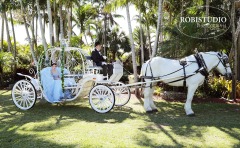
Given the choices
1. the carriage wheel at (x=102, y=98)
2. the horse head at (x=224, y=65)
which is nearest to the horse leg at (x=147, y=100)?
the carriage wheel at (x=102, y=98)

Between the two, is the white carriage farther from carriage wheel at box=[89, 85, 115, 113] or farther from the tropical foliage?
the tropical foliage

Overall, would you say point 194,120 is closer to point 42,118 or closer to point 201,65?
point 201,65

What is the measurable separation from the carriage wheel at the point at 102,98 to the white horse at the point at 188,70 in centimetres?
114

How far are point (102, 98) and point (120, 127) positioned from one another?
1.97 meters

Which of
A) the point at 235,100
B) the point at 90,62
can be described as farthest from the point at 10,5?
the point at 235,100

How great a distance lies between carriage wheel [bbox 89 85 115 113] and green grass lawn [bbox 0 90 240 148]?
0.21 meters

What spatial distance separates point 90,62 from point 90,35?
22841 millimetres

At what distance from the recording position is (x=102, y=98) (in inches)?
349

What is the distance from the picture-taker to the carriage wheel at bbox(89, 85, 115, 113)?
879cm

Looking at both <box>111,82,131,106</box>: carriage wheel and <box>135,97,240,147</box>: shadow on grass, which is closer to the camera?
<box>135,97,240,147</box>: shadow on grass

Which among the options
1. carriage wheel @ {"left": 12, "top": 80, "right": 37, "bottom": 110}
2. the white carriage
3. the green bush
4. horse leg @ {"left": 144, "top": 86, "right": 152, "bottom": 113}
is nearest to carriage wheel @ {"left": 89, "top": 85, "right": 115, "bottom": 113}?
the white carriage

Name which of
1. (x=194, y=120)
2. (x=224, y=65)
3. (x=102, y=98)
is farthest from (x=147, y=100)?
(x=224, y=65)

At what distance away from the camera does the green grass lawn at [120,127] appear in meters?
5.87

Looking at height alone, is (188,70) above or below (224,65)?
below
